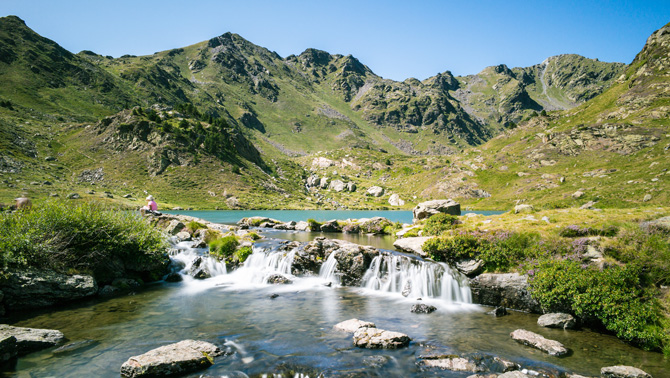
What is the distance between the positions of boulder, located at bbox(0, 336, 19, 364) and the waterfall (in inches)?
864

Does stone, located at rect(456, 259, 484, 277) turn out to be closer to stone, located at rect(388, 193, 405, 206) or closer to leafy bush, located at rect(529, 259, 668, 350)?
leafy bush, located at rect(529, 259, 668, 350)

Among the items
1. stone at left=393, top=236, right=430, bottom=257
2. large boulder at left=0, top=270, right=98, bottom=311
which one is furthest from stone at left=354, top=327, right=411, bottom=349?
large boulder at left=0, top=270, right=98, bottom=311

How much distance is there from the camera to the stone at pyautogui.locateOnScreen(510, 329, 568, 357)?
1347 cm

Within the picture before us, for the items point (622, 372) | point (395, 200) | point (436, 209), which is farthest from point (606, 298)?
point (395, 200)

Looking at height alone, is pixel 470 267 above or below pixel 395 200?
below

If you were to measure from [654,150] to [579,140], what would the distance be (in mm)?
36880

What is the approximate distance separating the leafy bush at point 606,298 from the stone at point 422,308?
258 inches

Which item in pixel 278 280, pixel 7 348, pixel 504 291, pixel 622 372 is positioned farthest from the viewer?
pixel 278 280

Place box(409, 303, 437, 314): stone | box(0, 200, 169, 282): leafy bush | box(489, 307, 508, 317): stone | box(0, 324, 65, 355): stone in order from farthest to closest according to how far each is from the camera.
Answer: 1. box(409, 303, 437, 314): stone
2. box(489, 307, 508, 317): stone
3. box(0, 200, 169, 282): leafy bush
4. box(0, 324, 65, 355): stone

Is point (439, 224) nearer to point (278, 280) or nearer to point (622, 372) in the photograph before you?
point (278, 280)

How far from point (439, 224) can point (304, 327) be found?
20.7 meters

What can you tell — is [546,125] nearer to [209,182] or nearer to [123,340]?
[209,182]

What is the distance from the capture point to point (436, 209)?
1917 inches

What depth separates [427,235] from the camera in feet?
104
